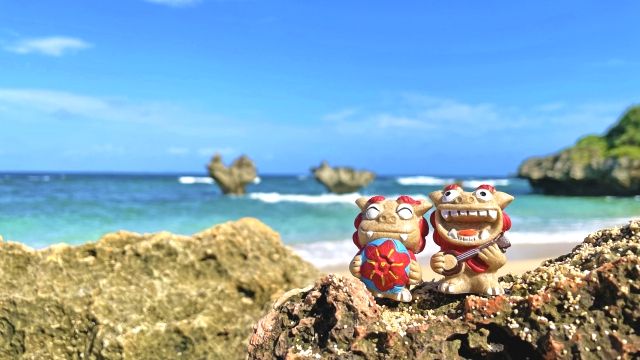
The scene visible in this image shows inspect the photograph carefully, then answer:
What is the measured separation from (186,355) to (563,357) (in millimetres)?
3342

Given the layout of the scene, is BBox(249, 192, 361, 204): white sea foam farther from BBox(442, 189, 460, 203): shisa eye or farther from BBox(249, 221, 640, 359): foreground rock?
BBox(249, 221, 640, 359): foreground rock

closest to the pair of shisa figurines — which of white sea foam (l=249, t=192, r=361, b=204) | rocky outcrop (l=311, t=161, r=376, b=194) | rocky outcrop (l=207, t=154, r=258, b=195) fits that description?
white sea foam (l=249, t=192, r=361, b=204)

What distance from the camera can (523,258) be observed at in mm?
12508

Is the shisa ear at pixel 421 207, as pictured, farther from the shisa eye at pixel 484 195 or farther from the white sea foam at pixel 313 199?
the white sea foam at pixel 313 199

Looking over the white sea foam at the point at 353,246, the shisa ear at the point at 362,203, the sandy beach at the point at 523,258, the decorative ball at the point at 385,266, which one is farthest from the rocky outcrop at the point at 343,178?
the decorative ball at the point at 385,266

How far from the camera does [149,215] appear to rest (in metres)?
24.5

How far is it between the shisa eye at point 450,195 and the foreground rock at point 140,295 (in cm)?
266

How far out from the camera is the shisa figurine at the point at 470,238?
3535 mm

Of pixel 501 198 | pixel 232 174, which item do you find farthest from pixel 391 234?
pixel 232 174

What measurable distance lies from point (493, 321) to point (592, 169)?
159 feet

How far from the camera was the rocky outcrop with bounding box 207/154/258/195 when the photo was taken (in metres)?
40.8

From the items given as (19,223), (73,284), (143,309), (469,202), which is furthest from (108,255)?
(19,223)

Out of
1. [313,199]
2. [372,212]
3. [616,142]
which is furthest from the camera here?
[616,142]

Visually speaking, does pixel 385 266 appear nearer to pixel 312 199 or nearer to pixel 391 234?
pixel 391 234
